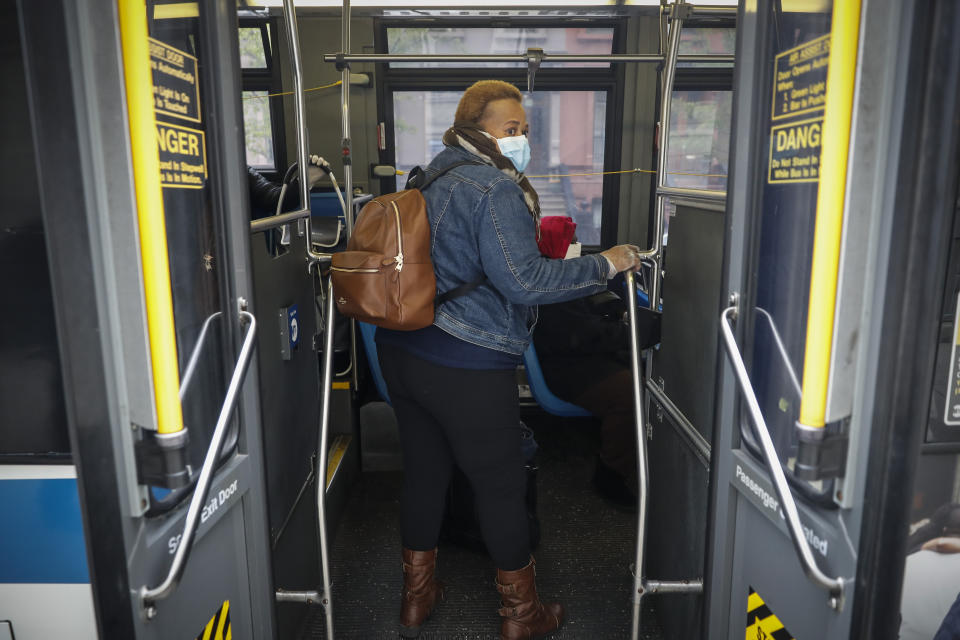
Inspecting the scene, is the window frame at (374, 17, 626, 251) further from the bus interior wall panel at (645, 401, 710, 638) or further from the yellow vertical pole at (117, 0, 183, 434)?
the yellow vertical pole at (117, 0, 183, 434)

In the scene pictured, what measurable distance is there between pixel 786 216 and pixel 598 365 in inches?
64.0

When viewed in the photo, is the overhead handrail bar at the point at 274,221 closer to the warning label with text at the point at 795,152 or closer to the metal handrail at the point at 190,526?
the metal handrail at the point at 190,526

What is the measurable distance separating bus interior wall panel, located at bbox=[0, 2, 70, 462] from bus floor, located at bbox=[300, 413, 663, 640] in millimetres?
1242

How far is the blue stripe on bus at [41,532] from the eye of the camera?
3.59 feet

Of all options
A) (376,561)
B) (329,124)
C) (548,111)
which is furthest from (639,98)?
(376,561)

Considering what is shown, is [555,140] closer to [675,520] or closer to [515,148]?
[515,148]

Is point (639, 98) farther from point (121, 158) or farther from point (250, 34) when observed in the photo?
point (121, 158)

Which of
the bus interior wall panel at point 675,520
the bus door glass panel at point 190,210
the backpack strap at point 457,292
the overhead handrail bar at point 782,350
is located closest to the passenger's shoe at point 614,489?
the bus interior wall panel at point 675,520

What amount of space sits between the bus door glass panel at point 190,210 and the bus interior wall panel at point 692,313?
3.29 ft

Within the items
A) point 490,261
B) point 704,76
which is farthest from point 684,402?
point 704,76

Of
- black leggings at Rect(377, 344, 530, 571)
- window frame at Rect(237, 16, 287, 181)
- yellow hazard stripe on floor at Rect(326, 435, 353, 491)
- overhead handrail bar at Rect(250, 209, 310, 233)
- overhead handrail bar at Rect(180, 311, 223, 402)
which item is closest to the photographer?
overhead handrail bar at Rect(180, 311, 223, 402)

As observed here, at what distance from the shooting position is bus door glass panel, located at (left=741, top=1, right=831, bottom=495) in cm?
108

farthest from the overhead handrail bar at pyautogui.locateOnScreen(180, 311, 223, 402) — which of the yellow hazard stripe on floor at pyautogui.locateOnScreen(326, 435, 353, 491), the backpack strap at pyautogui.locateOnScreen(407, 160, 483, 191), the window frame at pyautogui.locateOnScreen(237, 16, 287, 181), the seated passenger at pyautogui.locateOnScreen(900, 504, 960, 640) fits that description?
the window frame at pyautogui.locateOnScreen(237, 16, 287, 181)

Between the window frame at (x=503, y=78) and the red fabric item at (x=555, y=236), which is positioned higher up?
the window frame at (x=503, y=78)
